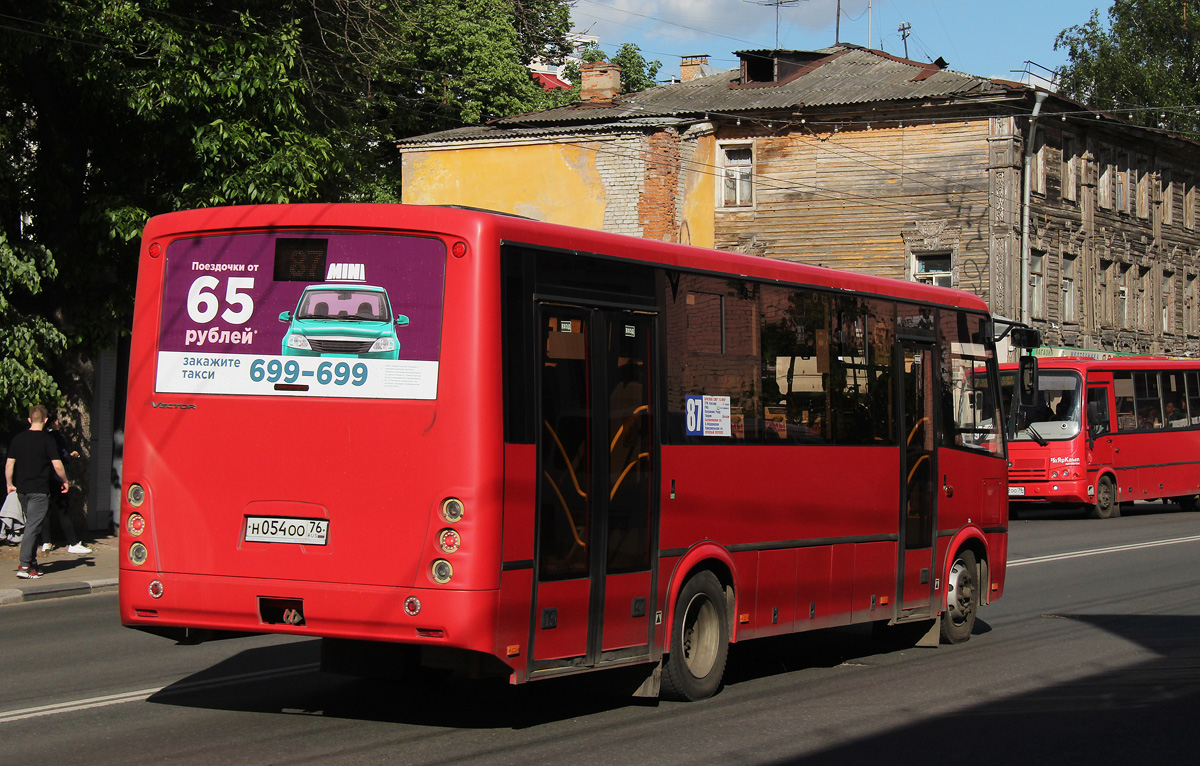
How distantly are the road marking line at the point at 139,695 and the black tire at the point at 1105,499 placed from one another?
21.8 m

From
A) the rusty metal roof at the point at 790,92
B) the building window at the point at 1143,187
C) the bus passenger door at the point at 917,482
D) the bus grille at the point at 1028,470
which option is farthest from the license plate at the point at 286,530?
the building window at the point at 1143,187

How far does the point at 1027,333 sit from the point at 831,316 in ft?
8.55

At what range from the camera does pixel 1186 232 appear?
162 ft

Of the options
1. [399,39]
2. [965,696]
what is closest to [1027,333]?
[965,696]

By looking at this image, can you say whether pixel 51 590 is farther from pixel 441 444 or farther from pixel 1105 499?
pixel 1105 499

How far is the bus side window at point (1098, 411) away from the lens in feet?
90.5

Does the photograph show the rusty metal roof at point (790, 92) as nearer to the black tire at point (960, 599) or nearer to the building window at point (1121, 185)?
the building window at point (1121, 185)

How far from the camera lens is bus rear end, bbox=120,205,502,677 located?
6.94 meters

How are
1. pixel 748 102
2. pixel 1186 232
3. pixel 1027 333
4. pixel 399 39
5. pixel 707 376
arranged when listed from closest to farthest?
1. pixel 707 376
2. pixel 1027 333
3. pixel 399 39
4. pixel 748 102
5. pixel 1186 232

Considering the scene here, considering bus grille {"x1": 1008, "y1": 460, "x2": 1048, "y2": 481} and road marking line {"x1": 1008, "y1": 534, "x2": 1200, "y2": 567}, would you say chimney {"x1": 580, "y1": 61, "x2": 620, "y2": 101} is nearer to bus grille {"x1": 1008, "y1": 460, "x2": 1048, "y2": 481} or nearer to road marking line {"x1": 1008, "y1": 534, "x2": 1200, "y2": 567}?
bus grille {"x1": 1008, "y1": 460, "x2": 1048, "y2": 481}

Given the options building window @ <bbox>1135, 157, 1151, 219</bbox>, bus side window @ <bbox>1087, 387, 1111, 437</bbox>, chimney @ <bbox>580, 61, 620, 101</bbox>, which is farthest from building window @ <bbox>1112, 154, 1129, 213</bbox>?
bus side window @ <bbox>1087, 387, 1111, 437</bbox>

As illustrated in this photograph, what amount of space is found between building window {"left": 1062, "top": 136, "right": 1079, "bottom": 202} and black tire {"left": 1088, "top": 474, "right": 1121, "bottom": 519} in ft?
51.0

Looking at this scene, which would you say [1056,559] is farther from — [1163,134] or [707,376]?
[1163,134]

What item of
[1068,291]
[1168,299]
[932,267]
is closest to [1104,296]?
[1068,291]
